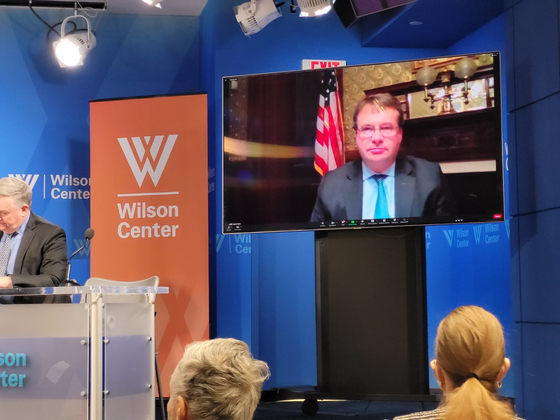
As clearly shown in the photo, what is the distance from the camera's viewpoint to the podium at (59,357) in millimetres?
2834

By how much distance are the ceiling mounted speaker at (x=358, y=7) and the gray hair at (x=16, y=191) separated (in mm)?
2832

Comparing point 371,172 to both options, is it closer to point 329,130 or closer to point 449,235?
point 329,130

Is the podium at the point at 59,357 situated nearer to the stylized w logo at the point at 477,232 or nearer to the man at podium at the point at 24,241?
the man at podium at the point at 24,241

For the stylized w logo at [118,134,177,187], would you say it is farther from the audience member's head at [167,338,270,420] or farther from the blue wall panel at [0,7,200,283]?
the audience member's head at [167,338,270,420]

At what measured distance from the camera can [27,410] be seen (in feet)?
9.28

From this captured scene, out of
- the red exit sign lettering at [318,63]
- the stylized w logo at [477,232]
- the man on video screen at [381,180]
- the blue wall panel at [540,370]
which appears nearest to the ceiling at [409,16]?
the red exit sign lettering at [318,63]

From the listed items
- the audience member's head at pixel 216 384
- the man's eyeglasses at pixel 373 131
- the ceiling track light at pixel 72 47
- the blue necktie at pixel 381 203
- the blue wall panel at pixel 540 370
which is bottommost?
the blue wall panel at pixel 540 370

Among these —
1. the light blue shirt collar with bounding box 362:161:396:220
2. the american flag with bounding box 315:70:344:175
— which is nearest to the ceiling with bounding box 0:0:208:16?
the american flag with bounding box 315:70:344:175

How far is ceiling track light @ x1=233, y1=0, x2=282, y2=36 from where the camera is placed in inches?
197

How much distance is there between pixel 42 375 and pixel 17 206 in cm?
107

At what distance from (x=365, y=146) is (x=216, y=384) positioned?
3146 mm

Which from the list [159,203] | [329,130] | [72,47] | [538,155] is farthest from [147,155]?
[538,155]

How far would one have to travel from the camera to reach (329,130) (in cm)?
428

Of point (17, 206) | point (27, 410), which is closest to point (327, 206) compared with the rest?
point (17, 206)
